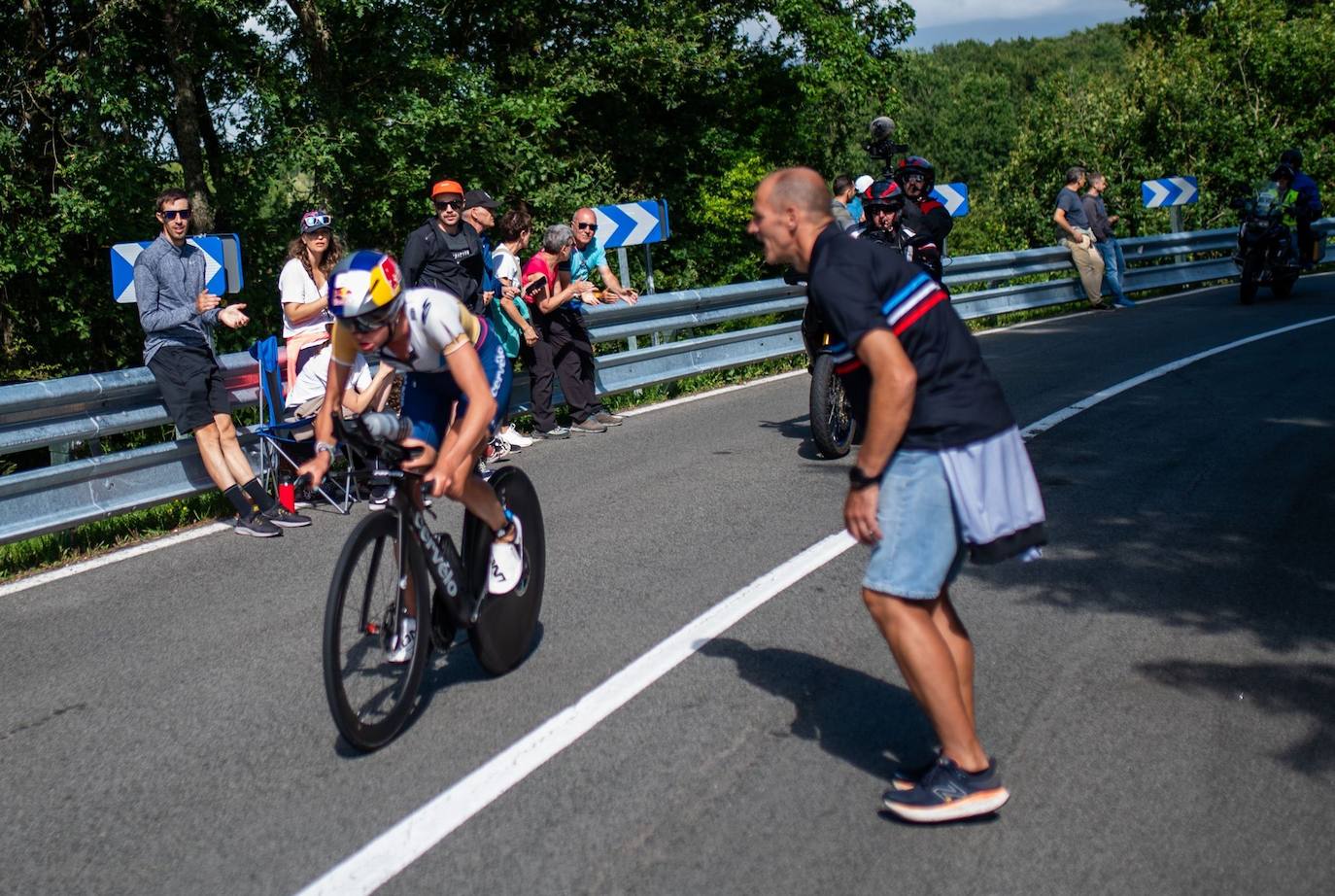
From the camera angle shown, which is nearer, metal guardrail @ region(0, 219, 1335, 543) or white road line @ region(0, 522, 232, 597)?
white road line @ region(0, 522, 232, 597)

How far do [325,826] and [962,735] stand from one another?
1934mm

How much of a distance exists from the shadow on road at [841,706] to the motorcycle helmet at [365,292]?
1.93 meters

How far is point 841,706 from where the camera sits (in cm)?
489

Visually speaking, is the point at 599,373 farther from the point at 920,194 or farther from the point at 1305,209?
the point at 1305,209

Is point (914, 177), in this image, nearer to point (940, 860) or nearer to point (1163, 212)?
point (940, 860)

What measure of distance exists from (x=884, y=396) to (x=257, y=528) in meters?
5.51

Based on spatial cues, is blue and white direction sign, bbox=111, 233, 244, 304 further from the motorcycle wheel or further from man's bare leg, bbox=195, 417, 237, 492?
the motorcycle wheel

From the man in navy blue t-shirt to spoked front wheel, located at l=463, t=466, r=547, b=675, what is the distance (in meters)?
1.77

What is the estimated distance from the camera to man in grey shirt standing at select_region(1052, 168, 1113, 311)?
63.5ft

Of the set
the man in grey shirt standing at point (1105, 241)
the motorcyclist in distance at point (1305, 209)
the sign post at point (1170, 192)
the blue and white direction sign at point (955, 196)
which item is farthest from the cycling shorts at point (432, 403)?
the sign post at point (1170, 192)

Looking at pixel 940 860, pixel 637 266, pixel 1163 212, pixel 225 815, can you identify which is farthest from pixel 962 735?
pixel 1163 212

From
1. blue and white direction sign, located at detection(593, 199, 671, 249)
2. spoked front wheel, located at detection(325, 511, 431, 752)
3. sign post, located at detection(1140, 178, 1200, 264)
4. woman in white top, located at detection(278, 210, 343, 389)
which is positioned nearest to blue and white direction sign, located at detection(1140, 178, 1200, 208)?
sign post, located at detection(1140, 178, 1200, 264)

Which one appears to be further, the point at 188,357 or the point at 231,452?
the point at 231,452

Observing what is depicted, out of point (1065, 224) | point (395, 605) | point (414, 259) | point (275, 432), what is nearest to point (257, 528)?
point (275, 432)
